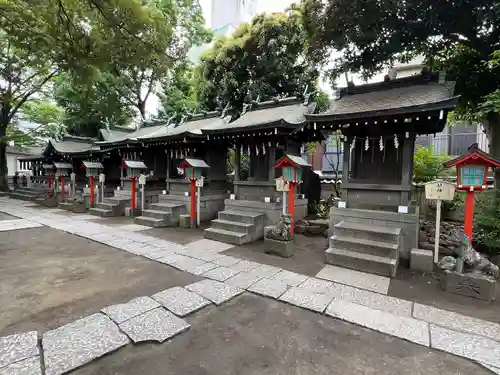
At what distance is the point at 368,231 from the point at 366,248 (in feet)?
1.50

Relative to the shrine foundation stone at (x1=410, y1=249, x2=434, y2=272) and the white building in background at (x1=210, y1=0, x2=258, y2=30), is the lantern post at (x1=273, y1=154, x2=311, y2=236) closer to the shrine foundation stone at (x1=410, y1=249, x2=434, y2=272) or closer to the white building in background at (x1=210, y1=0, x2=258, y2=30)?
the shrine foundation stone at (x1=410, y1=249, x2=434, y2=272)

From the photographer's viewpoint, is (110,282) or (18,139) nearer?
(110,282)

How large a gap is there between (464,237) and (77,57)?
7.51 meters

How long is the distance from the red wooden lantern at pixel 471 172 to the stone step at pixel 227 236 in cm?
491

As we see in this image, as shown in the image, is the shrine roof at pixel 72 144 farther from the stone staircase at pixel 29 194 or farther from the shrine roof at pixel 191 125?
the shrine roof at pixel 191 125

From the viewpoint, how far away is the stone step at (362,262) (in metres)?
5.08

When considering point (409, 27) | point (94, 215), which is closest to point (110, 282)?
point (94, 215)

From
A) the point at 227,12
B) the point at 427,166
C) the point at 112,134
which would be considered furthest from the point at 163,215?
the point at 227,12

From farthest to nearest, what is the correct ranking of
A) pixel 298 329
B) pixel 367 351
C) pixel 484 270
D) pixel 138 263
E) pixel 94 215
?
pixel 94 215, pixel 138 263, pixel 484 270, pixel 298 329, pixel 367 351

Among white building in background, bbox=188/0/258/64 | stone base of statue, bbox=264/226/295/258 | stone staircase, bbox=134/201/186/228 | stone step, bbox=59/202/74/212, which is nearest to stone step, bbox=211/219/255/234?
stone base of statue, bbox=264/226/295/258

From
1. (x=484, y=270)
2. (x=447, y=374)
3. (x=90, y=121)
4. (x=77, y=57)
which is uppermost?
(x=90, y=121)

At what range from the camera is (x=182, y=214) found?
9.84 meters

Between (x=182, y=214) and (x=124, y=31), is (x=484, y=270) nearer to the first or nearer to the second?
(x=124, y=31)

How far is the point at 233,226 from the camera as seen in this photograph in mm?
7598
